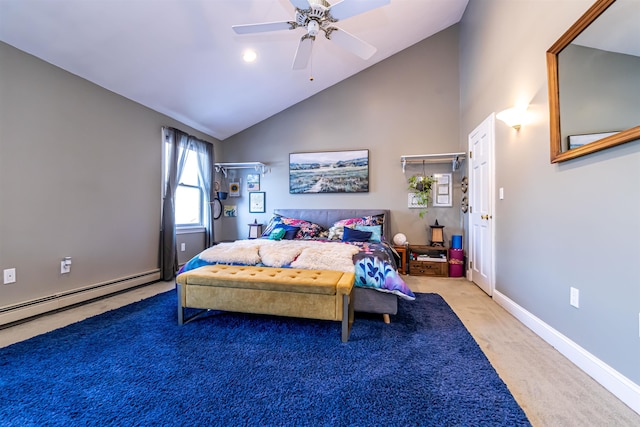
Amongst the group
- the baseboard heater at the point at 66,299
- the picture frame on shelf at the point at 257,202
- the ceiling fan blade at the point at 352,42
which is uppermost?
the ceiling fan blade at the point at 352,42

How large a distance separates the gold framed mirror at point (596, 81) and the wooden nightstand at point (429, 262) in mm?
2403

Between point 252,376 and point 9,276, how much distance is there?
245 cm

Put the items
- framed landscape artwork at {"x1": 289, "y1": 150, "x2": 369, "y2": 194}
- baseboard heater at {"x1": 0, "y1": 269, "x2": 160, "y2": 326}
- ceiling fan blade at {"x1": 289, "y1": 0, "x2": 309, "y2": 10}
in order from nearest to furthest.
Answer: ceiling fan blade at {"x1": 289, "y1": 0, "x2": 309, "y2": 10}
baseboard heater at {"x1": 0, "y1": 269, "x2": 160, "y2": 326}
framed landscape artwork at {"x1": 289, "y1": 150, "x2": 369, "y2": 194}

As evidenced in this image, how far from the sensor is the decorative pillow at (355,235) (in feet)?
12.3

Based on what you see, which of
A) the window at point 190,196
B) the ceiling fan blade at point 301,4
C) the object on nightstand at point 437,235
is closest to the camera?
the ceiling fan blade at point 301,4

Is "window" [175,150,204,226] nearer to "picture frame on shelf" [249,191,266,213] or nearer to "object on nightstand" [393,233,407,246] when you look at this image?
"picture frame on shelf" [249,191,266,213]

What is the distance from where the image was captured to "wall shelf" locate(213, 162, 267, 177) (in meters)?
4.80

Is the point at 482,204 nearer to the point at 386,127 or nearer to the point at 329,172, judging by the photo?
the point at 386,127

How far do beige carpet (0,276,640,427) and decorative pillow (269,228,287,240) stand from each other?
171 centimetres

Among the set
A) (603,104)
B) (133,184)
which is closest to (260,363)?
(603,104)

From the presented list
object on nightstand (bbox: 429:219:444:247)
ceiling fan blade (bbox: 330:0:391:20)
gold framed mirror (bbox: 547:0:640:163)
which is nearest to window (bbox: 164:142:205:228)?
ceiling fan blade (bbox: 330:0:391:20)

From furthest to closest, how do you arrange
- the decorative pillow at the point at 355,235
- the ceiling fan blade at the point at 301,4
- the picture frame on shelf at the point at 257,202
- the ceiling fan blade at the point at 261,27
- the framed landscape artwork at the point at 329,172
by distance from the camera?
the picture frame on shelf at the point at 257,202, the framed landscape artwork at the point at 329,172, the decorative pillow at the point at 355,235, the ceiling fan blade at the point at 261,27, the ceiling fan blade at the point at 301,4

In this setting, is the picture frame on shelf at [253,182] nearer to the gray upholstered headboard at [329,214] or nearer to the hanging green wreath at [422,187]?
the gray upholstered headboard at [329,214]

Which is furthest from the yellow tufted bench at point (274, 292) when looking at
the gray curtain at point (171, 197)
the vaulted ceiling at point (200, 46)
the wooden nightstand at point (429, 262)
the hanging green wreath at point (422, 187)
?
the hanging green wreath at point (422, 187)
